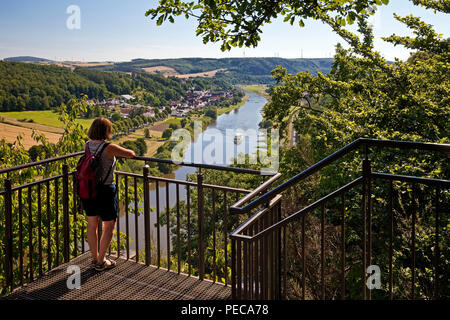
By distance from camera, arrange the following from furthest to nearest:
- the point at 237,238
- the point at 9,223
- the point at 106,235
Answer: the point at 106,235
the point at 9,223
the point at 237,238

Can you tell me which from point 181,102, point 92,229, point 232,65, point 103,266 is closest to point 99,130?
point 92,229

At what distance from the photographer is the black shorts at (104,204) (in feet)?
11.1

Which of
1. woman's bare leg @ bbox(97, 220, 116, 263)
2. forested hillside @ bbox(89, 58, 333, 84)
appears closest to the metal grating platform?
woman's bare leg @ bbox(97, 220, 116, 263)

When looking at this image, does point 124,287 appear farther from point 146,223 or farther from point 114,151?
point 114,151

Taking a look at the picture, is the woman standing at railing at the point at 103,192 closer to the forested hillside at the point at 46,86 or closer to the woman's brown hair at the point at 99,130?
the woman's brown hair at the point at 99,130

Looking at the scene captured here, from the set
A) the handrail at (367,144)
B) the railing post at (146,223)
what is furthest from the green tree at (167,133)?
the handrail at (367,144)

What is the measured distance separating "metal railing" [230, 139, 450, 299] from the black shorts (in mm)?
1155

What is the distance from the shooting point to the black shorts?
3398 millimetres

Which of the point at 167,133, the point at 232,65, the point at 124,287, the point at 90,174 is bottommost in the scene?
the point at 167,133

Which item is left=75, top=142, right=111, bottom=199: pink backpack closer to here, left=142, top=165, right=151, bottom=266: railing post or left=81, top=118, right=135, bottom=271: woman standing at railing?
left=81, top=118, right=135, bottom=271: woman standing at railing

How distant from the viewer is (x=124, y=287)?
10.9ft

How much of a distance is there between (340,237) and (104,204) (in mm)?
6597

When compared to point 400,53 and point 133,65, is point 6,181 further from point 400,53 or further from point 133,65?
point 133,65

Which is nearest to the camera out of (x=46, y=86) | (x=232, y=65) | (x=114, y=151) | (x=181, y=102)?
(x=114, y=151)
